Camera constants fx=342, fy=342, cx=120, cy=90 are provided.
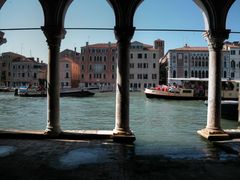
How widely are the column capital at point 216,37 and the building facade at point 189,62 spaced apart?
204ft

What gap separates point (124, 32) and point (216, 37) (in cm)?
223

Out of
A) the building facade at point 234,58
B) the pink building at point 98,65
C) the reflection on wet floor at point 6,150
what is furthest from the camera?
the pink building at point 98,65

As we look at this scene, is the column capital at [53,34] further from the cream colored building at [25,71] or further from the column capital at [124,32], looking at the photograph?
the cream colored building at [25,71]

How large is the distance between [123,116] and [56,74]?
1.92 m

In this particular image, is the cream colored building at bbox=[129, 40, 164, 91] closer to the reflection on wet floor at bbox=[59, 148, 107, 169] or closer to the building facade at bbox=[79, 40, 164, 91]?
the building facade at bbox=[79, 40, 164, 91]


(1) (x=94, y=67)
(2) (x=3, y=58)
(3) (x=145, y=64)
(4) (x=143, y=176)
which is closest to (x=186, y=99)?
(3) (x=145, y=64)

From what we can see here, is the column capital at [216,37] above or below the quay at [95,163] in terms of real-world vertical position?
above

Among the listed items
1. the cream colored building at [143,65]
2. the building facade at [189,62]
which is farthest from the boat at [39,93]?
the building facade at [189,62]

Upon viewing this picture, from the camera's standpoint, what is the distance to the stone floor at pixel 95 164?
5.35 metres

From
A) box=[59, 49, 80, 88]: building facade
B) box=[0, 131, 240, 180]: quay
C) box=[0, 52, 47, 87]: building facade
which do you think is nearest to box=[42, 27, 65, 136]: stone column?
box=[0, 131, 240, 180]: quay

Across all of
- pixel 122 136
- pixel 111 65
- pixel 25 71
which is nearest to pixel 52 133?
pixel 122 136

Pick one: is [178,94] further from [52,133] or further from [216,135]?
[52,133]

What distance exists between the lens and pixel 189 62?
7019 cm

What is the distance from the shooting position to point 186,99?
150ft
